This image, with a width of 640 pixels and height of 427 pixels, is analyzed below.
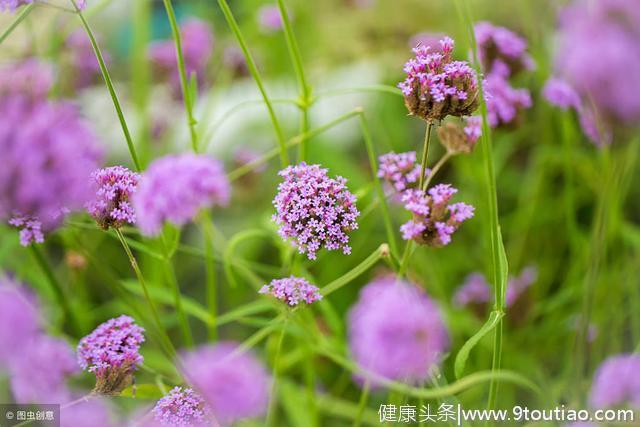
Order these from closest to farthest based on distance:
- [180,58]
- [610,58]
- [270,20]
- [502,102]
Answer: [610,58], [180,58], [502,102], [270,20]

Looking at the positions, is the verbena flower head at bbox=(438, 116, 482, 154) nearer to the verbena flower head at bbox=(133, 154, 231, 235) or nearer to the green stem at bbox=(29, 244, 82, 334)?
the verbena flower head at bbox=(133, 154, 231, 235)

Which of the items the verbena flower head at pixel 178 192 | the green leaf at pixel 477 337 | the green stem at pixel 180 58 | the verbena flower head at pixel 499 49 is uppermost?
the verbena flower head at pixel 499 49

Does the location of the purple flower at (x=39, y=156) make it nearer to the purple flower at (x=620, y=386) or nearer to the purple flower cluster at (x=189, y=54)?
the purple flower at (x=620, y=386)

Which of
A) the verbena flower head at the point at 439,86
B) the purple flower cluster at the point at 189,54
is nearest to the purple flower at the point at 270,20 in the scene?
the purple flower cluster at the point at 189,54

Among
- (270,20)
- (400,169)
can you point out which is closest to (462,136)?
(400,169)

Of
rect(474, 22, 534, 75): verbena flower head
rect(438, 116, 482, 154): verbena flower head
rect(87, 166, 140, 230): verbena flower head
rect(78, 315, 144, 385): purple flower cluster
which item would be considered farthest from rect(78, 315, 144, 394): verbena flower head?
rect(474, 22, 534, 75): verbena flower head

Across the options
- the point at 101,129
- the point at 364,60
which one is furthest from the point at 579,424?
the point at 364,60

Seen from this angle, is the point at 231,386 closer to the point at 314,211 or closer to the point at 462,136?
the point at 314,211
